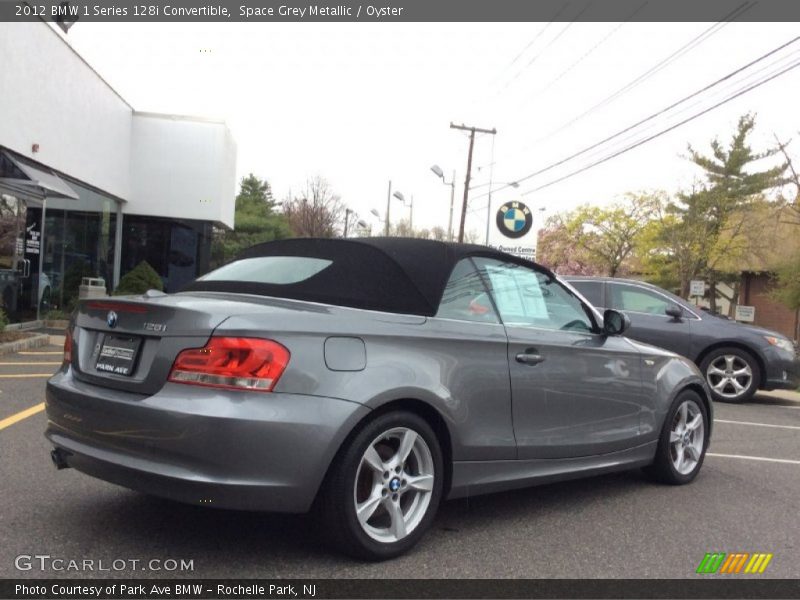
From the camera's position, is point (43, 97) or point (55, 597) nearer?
point (55, 597)

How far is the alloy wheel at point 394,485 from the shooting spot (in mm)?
3475

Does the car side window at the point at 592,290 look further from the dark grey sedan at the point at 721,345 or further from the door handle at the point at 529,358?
the door handle at the point at 529,358

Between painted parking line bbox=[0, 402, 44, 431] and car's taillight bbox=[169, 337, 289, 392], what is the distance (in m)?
3.67

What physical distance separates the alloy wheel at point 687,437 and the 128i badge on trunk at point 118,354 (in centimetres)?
378

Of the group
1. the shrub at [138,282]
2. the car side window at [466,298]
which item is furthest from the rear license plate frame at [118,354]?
the shrub at [138,282]

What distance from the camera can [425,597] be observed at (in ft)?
10.5

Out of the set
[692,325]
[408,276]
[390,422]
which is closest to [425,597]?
[390,422]

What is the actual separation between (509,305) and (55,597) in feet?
8.94

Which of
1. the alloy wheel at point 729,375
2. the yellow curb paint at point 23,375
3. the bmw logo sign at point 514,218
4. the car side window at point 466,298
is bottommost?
the yellow curb paint at point 23,375

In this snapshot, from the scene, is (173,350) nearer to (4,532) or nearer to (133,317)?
(133,317)

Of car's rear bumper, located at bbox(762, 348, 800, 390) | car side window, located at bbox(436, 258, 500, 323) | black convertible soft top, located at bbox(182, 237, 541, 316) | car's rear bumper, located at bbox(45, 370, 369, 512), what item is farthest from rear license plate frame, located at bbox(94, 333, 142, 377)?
car's rear bumper, located at bbox(762, 348, 800, 390)

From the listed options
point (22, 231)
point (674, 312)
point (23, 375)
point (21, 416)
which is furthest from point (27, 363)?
point (674, 312)

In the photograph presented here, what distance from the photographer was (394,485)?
355 centimetres

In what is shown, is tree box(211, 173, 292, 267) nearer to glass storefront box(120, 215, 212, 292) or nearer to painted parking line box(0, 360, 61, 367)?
glass storefront box(120, 215, 212, 292)
